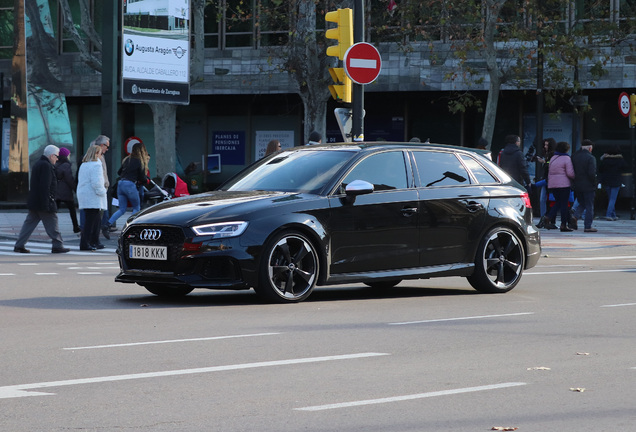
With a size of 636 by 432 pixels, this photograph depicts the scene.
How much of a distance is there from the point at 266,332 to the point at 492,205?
14.3 ft

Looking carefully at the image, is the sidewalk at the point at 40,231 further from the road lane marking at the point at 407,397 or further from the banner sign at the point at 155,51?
the road lane marking at the point at 407,397

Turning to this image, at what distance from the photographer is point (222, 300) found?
38.9ft

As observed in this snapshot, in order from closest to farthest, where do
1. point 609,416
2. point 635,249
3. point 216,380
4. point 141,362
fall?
point 609,416 → point 216,380 → point 141,362 → point 635,249

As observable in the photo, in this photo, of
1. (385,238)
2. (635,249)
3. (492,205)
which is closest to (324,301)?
(385,238)

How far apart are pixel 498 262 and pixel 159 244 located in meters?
3.77

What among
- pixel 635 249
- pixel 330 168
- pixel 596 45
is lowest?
pixel 635 249

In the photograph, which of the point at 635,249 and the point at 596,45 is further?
the point at 596,45

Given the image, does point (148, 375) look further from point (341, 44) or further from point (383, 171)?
point (341, 44)

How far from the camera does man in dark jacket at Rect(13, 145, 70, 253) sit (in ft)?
61.2

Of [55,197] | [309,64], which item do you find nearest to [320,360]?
[55,197]

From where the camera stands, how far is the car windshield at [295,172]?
11.9 m

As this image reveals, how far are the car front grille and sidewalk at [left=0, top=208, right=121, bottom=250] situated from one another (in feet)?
30.1

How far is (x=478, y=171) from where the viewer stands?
13.2 m

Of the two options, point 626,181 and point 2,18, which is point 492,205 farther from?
point 2,18
